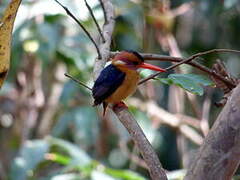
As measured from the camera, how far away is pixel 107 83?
202 centimetres

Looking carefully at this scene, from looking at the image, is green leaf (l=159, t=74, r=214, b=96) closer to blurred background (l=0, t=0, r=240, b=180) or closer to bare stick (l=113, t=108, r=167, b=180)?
bare stick (l=113, t=108, r=167, b=180)

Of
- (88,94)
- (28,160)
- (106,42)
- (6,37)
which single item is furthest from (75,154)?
(6,37)

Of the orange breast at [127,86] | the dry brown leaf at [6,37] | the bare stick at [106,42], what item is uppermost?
the dry brown leaf at [6,37]

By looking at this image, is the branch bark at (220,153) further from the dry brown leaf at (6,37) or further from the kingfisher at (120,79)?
the kingfisher at (120,79)

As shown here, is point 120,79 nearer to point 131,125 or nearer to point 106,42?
point 106,42

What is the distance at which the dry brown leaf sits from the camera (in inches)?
52.3

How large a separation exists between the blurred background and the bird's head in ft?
2.05

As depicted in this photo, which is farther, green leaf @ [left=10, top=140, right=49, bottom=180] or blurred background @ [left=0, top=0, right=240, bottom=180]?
blurred background @ [left=0, top=0, right=240, bottom=180]

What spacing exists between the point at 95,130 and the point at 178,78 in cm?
170

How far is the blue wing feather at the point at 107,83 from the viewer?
1913 millimetres

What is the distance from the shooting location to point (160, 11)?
11.9 feet

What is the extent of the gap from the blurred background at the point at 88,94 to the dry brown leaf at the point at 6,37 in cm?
133

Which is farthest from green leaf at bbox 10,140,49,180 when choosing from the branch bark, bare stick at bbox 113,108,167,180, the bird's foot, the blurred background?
the branch bark

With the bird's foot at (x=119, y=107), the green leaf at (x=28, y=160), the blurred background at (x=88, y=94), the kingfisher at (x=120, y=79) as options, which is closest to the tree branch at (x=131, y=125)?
the bird's foot at (x=119, y=107)
